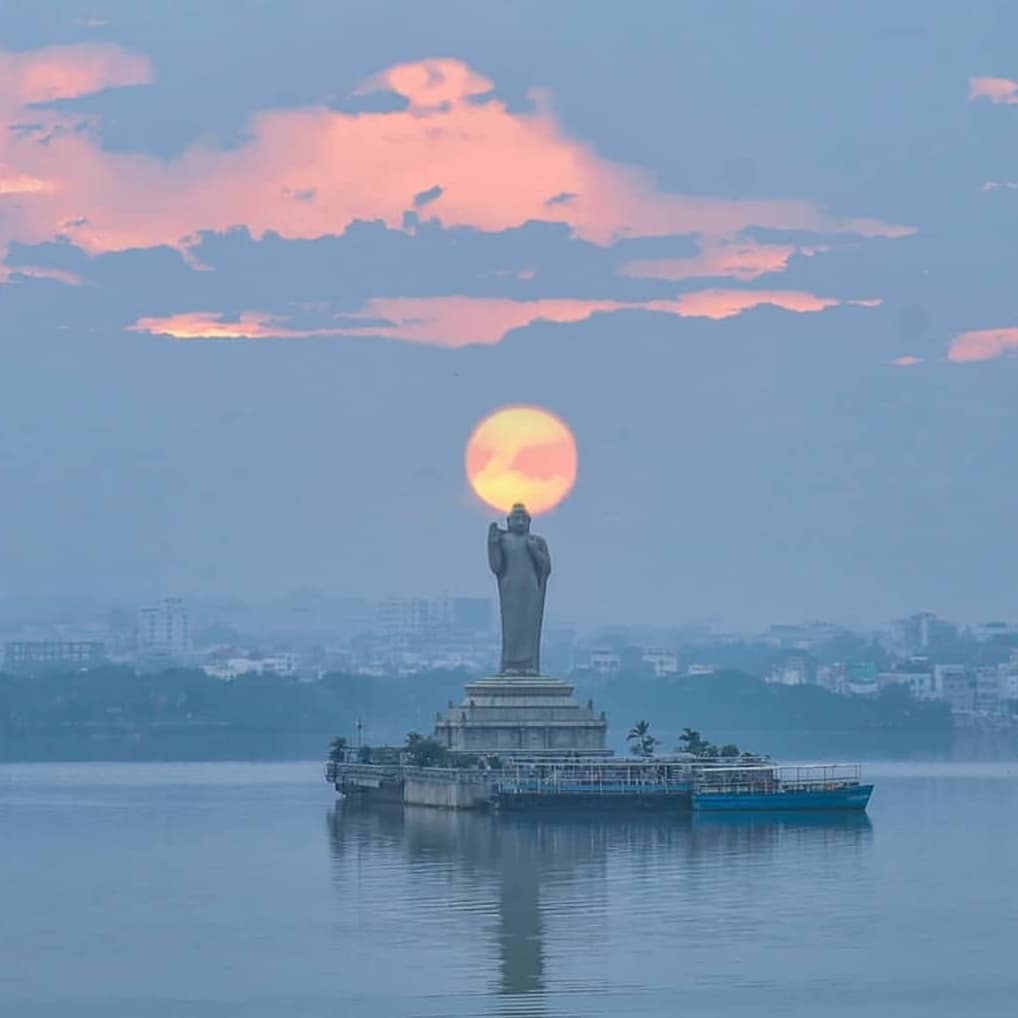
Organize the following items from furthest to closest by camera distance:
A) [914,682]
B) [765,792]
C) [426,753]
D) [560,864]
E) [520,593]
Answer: [914,682], [520,593], [426,753], [765,792], [560,864]

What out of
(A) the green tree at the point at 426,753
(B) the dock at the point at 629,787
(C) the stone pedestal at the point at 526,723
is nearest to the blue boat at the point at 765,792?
(B) the dock at the point at 629,787

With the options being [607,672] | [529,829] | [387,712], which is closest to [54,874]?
[529,829]

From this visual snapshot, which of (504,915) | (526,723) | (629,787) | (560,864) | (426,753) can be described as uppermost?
(526,723)

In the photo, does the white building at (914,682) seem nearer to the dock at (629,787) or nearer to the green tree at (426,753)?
the green tree at (426,753)

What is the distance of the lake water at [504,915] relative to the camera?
37281 millimetres

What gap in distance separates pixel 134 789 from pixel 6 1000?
150ft

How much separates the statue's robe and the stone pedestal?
3.11 feet

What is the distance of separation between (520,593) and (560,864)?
60.1 feet

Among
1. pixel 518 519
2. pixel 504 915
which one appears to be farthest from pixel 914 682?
pixel 504 915

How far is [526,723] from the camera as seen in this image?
223 ft

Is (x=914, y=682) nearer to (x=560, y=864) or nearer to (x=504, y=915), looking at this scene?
(x=560, y=864)

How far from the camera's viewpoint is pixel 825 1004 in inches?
1446

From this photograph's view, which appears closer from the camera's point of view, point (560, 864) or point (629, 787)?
point (560, 864)

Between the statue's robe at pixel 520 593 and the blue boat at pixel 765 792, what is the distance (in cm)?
607
